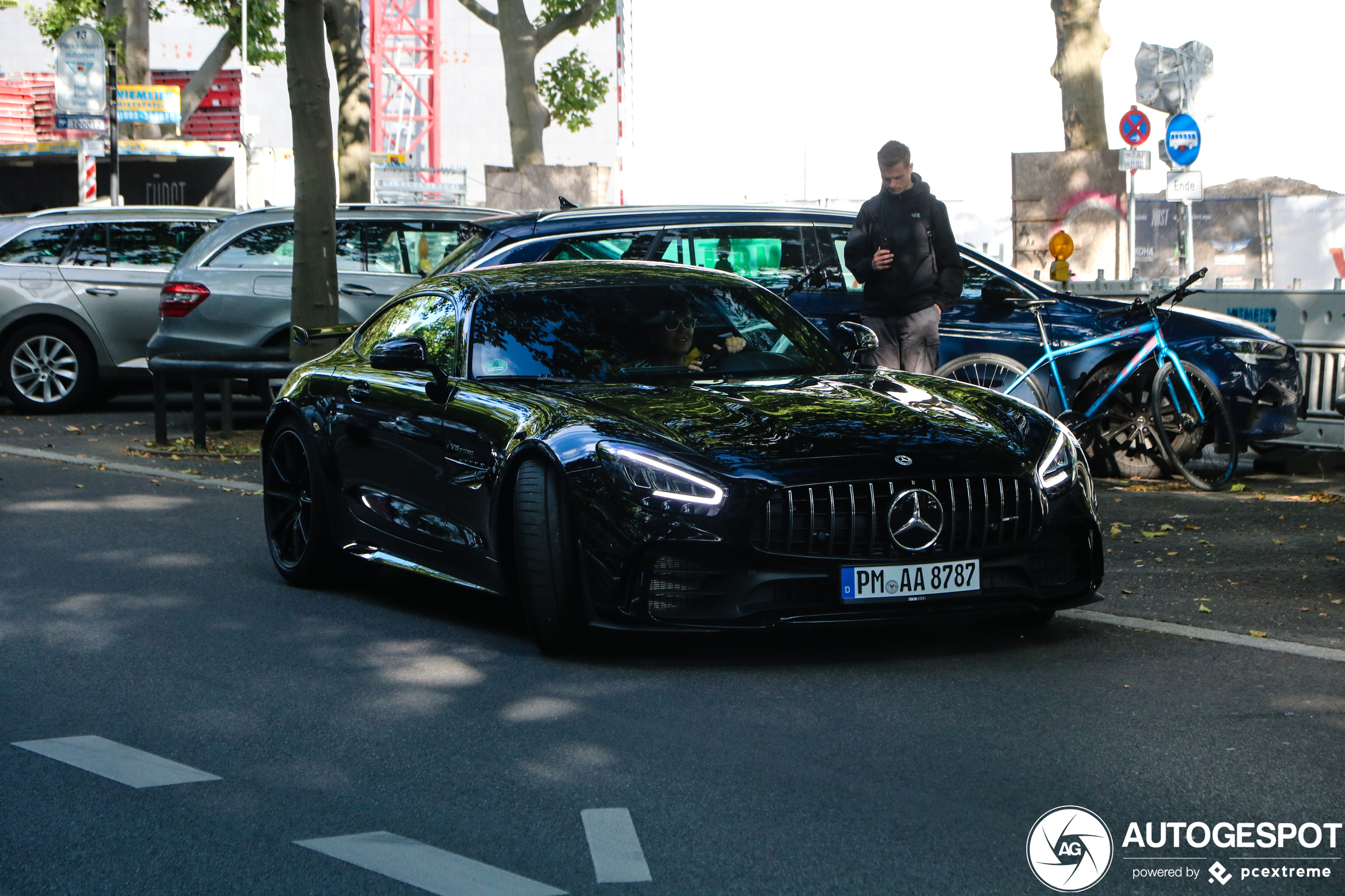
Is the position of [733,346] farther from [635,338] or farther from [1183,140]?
[1183,140]

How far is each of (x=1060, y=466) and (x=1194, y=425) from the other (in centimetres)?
482

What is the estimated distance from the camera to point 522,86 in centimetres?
3384

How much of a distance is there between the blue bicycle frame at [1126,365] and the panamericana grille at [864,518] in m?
4.90

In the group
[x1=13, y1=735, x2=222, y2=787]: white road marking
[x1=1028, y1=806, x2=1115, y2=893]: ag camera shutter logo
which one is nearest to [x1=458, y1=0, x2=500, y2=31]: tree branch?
[x1=13, y1=735, x2=222, y2=787]: white road marking

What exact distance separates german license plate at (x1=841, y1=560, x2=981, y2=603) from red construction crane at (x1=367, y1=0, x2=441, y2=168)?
66.8 meters

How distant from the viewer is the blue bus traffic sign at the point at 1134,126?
22391mm

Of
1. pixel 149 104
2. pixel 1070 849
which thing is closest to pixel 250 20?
pixel 149 104

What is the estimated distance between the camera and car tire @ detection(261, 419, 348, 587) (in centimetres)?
768

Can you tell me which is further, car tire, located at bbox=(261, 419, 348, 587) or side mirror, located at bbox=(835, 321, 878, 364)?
car tire, located at bbox=(261, 419, 348, 587)

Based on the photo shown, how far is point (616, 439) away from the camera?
19.3ft

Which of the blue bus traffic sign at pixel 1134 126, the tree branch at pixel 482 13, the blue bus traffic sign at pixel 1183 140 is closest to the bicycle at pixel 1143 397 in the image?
the blue bus traffic sign at pixel 1183 140

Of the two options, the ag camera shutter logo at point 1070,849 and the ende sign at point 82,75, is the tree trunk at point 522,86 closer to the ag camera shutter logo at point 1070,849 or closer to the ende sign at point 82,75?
the ende sign at point 82,75

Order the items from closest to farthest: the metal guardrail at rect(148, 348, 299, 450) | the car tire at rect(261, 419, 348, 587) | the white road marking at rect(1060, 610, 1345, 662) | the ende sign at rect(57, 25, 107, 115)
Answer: the white road marking at rect(1060, 610, 1345, 662) → the car tire at rect(261, 419, 348, 587) → the metal guardrail at rect(148, 348, 299, 450) → the ende sign at rect(57, 25, 107, 115)

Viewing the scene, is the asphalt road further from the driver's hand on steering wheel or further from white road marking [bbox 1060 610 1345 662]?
the driver's hand on steering wheel
